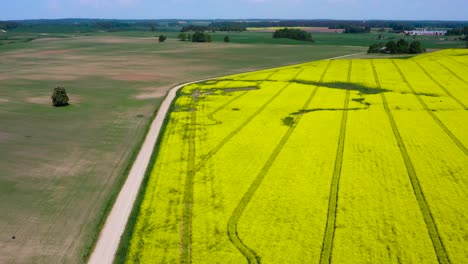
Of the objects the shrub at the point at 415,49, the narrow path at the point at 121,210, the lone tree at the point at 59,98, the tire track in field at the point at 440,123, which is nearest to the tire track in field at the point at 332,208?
the tire track in field at the point at 440,123

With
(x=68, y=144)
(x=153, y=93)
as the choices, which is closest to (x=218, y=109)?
(x=153, y=93)

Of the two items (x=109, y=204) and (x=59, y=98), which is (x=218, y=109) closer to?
(x=59, y=98)

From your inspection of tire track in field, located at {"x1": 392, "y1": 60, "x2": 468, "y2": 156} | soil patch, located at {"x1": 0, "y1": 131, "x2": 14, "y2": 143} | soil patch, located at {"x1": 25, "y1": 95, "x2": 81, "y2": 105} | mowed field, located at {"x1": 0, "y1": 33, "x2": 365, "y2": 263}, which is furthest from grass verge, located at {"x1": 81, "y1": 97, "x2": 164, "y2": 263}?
tire track in field, located at {"x1": 392, "y1": 60, "x2": 468, "y2": 156}

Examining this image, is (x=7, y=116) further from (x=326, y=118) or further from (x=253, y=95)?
(x=326, y=118)

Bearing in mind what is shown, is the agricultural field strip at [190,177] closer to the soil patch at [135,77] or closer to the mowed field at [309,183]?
the mowed field at [309,183]

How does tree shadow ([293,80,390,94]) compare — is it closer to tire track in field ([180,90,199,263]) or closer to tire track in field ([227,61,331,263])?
tire track in field ([227,61,331,263])

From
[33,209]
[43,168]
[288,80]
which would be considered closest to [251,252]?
[33,209]
